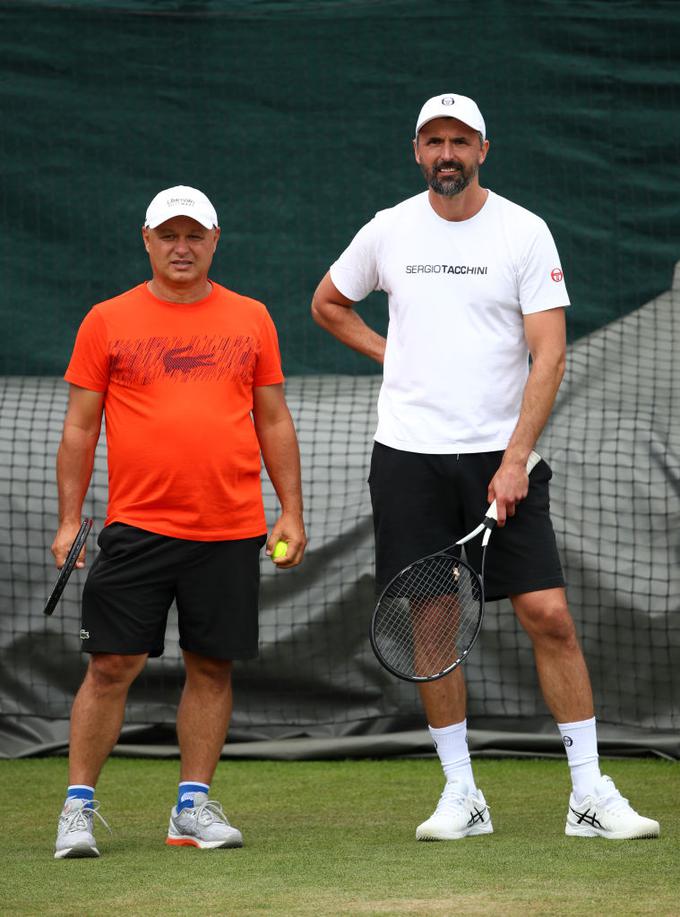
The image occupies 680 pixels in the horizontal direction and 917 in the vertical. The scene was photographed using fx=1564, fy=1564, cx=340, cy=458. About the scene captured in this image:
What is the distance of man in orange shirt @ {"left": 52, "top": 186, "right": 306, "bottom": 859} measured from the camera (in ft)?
12.5

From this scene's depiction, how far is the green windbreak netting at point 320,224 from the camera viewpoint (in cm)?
562

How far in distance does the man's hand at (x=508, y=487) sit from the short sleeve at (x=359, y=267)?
70 centimetres

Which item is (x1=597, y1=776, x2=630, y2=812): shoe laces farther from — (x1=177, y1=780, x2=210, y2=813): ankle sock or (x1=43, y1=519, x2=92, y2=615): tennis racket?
(x1=43, y1=519, x2=92, y2=615): tennis racket

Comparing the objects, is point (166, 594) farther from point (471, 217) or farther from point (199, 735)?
point (471, 217)

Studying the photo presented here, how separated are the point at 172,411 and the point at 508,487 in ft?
2.73

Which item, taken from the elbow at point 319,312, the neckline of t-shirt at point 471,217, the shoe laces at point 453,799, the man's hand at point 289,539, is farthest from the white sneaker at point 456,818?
the neckline of t-shirt at point 471,217

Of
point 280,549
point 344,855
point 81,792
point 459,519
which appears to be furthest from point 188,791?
point 459,519

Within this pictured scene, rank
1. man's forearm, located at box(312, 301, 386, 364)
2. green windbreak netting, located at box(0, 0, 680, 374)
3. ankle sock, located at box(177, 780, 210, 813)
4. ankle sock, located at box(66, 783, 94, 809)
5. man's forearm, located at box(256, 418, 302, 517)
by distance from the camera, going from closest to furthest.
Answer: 1. ankle sock, located at box(66, 783, 94, 809)
2. ankle sock, located at box(177, 780, 210, 813)
3. man's forearm, located at box(256, 418, 302, 517)
4. man's forearm, located at box(312, 301, 386, 364)
5. green windbreak netting, located at box(0, 0, 680, 374)

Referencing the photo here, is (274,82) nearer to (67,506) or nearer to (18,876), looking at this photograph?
(67,506)

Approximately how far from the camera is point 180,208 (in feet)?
12.5

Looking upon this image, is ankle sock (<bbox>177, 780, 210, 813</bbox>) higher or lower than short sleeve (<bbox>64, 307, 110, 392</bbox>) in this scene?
lower

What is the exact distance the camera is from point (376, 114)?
663cm

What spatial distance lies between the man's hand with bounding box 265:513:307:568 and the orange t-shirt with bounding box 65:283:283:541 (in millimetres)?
82

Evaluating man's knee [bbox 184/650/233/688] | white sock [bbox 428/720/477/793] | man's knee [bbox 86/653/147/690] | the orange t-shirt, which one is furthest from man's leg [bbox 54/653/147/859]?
white sock [bbox 428/720/477/793]
